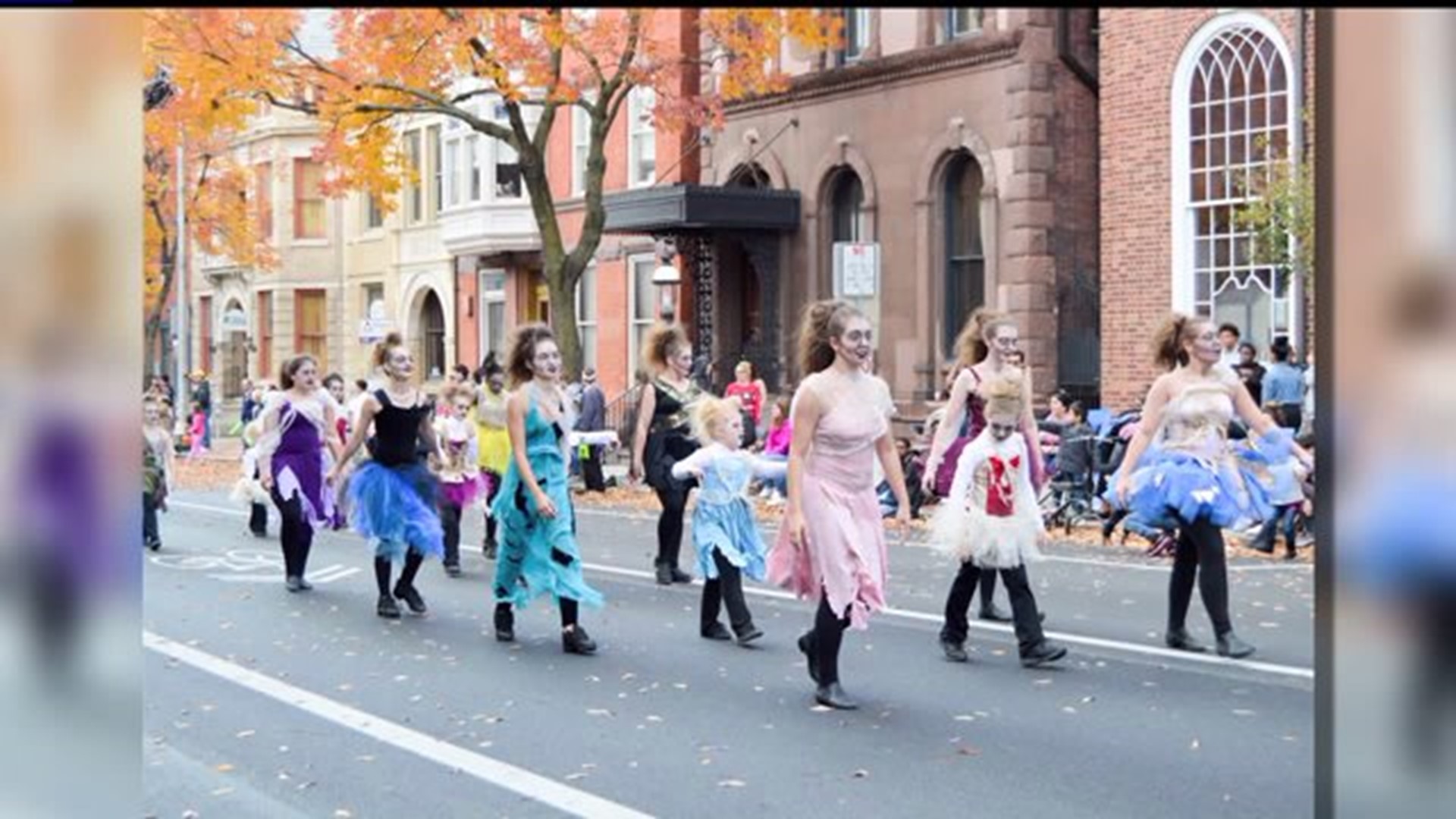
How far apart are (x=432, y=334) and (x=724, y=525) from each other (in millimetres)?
35154

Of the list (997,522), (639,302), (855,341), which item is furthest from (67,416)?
(639,302)

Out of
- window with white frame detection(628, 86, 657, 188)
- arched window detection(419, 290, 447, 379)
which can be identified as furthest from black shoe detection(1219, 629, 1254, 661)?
arched window detection(419, 290, 447, 379)

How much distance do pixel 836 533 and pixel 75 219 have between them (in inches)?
231

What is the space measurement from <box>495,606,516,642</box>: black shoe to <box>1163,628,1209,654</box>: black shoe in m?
4.12

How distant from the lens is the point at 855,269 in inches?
969

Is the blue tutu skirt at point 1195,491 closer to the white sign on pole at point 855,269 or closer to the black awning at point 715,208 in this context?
the white sign on pole at point 855,269

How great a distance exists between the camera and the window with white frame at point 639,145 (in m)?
35.3

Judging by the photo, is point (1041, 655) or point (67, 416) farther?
point (1041, 655)

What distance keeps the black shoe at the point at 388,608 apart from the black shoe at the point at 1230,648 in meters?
5.70

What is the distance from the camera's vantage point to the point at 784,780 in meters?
7.75

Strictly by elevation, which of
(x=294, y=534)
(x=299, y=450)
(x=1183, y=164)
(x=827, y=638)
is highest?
(x=1183, y=164)

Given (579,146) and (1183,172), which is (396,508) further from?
(579,146)

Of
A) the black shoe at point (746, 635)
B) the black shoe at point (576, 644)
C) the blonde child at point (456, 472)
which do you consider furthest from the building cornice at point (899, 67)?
the black shoe at point (576, 644)

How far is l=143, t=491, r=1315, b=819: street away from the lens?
24.6 ft
